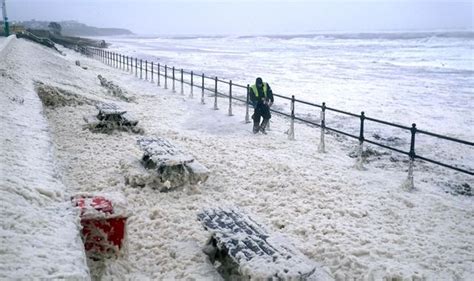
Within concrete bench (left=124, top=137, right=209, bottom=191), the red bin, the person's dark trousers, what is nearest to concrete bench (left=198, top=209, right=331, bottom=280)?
the red bin

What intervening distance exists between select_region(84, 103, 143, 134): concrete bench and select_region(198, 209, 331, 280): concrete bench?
17.8ft

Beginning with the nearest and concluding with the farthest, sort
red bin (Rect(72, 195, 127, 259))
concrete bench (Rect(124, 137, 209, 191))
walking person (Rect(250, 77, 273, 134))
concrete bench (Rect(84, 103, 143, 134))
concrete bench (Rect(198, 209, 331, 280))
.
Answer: concrete bench (Rect(198, 209, 331, 280)), red bin (Rect(72, 195, 127, 259)), concrete bench (Rect(124, 137, 209, 191)), concrete bench (Rect(84, 103, 143, 134)), walking person (Rect(250, 77, 273, 134))

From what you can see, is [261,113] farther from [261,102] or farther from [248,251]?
[248,251]

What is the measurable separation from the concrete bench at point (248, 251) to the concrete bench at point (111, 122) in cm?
542

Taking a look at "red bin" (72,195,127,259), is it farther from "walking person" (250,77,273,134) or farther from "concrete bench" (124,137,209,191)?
"walking person" (250,77,273,134)


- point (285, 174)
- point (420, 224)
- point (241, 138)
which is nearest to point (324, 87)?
point (241, 138)

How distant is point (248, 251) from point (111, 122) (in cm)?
650

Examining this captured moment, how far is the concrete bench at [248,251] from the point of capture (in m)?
3.67

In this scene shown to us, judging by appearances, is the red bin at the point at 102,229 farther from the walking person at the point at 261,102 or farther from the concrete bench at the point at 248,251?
the walking person at the point at 261,102

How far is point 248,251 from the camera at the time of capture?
3.98 metres

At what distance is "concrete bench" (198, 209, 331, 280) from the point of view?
12.0 ft

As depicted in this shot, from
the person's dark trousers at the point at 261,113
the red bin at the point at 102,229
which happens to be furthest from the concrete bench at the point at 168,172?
the person's dark trousers at the point at 261,113

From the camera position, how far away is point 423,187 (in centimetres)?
704

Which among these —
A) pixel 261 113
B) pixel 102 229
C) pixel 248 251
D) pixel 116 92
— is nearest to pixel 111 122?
pixel 261 113
